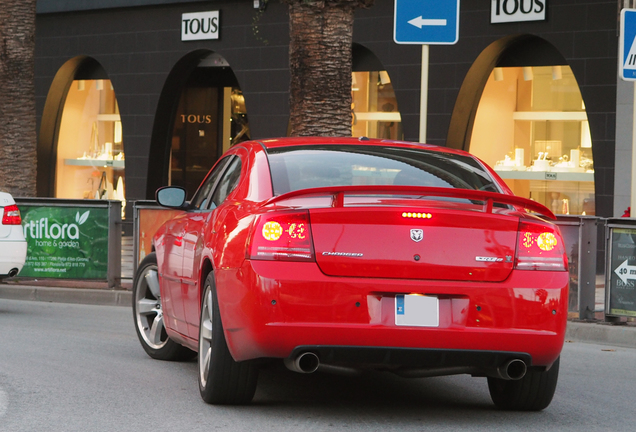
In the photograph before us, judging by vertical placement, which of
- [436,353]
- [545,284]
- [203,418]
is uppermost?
[545,284]

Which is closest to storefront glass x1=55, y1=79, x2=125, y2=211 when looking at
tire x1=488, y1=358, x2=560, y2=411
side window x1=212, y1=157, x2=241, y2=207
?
side window x1=212, y1=157, x2=241, y2=207

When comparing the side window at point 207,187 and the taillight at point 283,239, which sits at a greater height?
the side window at point 207,187

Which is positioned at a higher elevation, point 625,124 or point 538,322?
point 625,124

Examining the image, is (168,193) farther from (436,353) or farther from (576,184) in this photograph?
(576,184)

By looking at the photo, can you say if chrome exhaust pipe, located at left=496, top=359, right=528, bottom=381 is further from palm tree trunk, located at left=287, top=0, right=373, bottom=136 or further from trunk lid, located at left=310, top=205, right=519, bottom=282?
palm tree trunk, located at left=287, top=0, right=373, bottom=136

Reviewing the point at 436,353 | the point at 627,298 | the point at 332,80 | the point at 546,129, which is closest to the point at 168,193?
the point at 436,353

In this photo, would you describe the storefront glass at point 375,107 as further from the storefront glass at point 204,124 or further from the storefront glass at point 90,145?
the storefront glass at point 90,145

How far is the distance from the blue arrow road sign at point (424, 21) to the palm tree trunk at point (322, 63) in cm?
311

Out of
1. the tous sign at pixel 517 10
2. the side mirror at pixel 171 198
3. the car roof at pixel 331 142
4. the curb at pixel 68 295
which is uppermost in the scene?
the tous sign at pixel 517 10

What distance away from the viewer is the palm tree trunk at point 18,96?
650 inches

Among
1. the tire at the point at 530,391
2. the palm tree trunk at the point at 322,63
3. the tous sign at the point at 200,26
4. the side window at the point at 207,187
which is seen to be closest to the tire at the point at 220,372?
the side window at the point at 207,187

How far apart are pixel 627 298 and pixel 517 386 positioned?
4490mm

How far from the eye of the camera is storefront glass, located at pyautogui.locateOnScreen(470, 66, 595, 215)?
Answer: 56.3 feet

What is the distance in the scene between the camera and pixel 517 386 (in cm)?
616
